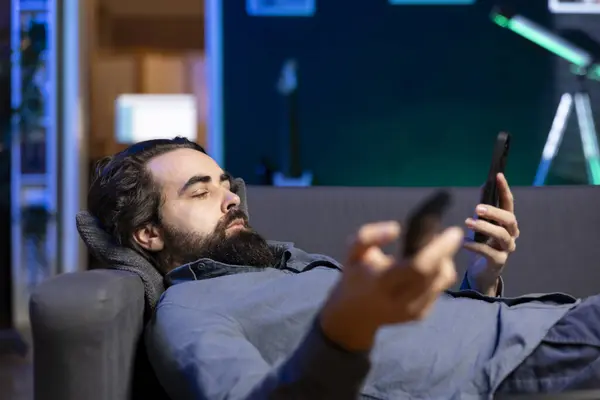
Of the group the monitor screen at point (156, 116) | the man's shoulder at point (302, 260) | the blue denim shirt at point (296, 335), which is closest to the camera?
the blue denim shirt at point (296, 335)

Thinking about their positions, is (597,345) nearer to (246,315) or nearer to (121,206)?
(246,315)

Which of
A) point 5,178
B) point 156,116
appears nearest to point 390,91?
point 156,116

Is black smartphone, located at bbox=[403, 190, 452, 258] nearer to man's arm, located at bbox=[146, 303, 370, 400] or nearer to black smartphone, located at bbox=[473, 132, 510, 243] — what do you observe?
man's arm, located at bbox=[146, 303, 370, 400]

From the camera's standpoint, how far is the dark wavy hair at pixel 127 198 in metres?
1.48

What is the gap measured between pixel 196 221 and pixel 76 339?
0.48m

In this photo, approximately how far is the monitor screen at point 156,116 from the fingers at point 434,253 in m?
4.22

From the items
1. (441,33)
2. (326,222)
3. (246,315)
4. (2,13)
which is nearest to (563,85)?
(441,33)

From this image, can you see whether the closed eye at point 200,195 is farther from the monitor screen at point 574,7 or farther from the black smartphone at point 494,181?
the monitor screen at point 574,7

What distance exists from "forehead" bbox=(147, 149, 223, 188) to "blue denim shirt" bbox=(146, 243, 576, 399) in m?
0.24

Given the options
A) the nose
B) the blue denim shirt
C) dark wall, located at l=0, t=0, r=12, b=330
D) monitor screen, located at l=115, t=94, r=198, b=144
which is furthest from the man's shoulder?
monitor screen, located at l=115, t=94, r=198, b=144

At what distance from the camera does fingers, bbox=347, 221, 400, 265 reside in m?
0.59

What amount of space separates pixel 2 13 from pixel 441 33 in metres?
2.34

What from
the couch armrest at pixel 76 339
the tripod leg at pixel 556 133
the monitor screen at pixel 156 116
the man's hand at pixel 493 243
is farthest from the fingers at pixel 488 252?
the monitor screen at pixel 156 116

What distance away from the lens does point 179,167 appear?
5.05 ft
